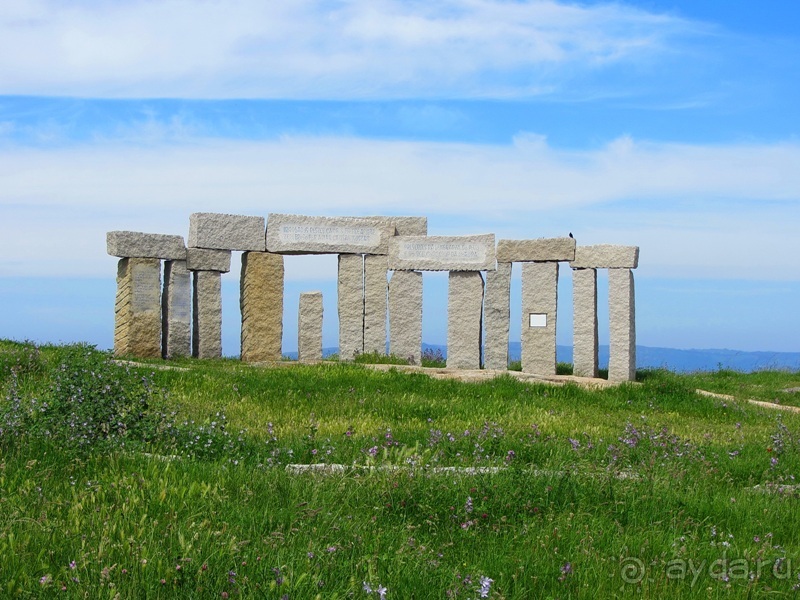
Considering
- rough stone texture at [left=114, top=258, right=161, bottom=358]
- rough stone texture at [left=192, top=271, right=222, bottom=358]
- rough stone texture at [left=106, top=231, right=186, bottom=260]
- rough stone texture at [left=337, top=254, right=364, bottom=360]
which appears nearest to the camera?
rough stone texture at [left=106, top=231, right=186, bottom=260]

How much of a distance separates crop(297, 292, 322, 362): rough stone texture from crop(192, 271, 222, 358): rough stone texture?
6.25 feet

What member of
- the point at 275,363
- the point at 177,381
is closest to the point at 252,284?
the point at 275,363

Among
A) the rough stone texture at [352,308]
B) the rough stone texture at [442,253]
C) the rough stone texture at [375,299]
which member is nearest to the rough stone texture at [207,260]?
the rough stone texture at [352,308]

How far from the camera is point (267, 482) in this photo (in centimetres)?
651

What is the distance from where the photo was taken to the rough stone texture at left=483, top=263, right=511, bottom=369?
20734mm

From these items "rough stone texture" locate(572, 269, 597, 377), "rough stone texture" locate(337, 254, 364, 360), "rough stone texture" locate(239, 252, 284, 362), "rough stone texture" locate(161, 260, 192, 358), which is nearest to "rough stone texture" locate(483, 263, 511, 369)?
"rough stone texture" locate(572, 269, 597, 377)

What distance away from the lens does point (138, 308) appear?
65.5 ft

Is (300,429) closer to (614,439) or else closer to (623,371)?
(614,439)

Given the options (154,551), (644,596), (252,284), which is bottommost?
(644,596)

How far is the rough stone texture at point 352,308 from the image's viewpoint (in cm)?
2127

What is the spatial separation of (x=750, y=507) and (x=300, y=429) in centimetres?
485

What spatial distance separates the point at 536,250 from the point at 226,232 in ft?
23.4

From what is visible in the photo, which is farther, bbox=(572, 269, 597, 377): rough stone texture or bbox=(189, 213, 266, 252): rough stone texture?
bbox=(189, 213, 266, 252): rough stone texture

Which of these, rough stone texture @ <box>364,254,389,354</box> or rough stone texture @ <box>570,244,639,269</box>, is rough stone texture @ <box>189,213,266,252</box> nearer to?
rough stone texture @ <box>364,254,389,354</box>
